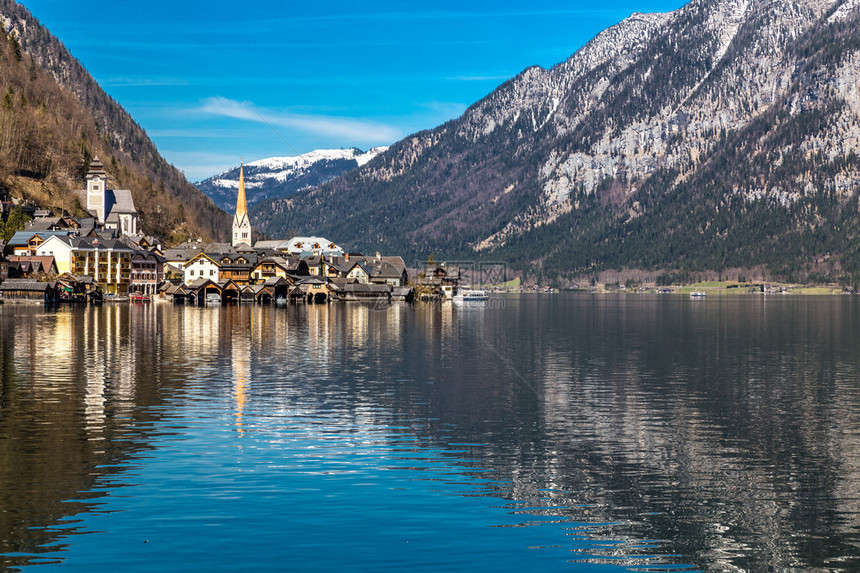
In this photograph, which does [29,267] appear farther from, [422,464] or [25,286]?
[422,464]

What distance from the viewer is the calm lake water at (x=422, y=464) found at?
2567cm

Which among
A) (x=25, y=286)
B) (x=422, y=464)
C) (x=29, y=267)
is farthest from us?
(x=29, y=267)

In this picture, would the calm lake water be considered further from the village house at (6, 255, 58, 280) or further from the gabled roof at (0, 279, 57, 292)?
the village house at (6, 255, 58, 280)

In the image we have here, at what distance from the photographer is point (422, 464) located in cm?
3600

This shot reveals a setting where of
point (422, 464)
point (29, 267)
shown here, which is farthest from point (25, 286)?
point (422, 464)

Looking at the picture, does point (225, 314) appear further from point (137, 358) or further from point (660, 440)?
point (660, 440)

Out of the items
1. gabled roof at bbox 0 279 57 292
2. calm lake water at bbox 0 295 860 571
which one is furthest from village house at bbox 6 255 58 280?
calm lake water at bbox 0 295 860 571

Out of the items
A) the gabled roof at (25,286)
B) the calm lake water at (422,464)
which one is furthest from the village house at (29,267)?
the calm lake water at (422,464)

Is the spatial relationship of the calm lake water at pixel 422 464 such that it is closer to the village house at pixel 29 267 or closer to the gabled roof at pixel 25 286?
the gabled roof at pixel 25 286

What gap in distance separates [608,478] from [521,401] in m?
19.5

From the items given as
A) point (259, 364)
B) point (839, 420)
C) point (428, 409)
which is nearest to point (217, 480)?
point (428, 409)

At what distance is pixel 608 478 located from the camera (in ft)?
112

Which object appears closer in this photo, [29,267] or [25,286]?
[25,286]

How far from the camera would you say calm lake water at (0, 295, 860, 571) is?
25.7 metres
